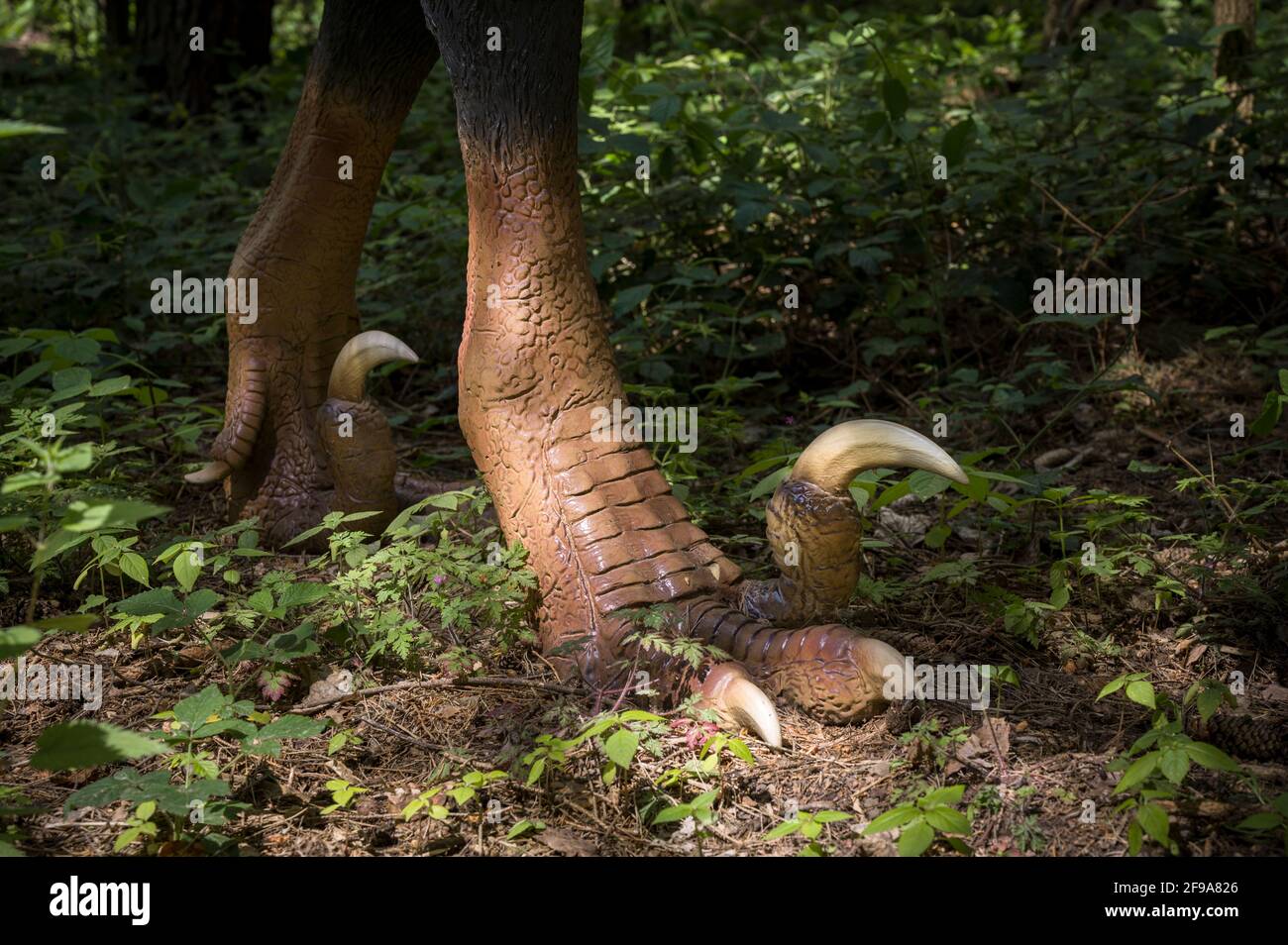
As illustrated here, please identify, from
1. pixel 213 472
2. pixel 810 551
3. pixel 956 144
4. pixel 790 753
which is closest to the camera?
pixel 790 753

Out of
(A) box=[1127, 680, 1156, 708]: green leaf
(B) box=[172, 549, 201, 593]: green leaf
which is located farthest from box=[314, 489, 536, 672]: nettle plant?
(A) box=[1127, 680, 1156, 708]: green leaf

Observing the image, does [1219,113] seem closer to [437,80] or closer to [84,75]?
[437,80]

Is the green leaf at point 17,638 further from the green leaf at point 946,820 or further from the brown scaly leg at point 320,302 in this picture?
the brown scaly leg at point 320,302

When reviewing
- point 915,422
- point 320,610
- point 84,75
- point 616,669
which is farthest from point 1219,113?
point 84,75

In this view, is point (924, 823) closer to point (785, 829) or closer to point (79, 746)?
point (785, 829)

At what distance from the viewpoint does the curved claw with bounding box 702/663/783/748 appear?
2.38m

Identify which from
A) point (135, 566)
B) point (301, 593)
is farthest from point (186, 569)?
point (301, 593)

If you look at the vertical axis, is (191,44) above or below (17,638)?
above

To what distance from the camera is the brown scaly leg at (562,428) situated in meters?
2.64

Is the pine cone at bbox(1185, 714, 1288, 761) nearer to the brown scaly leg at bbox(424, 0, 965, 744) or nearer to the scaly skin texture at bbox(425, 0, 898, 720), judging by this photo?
the brown scaly leg at bbox(424, 0, 965, 744)

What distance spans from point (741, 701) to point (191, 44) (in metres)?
6.92

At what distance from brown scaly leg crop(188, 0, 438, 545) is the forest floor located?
0.68 meters

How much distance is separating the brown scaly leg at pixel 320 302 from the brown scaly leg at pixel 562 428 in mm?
562

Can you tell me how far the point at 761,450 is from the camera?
3969 millimetres
